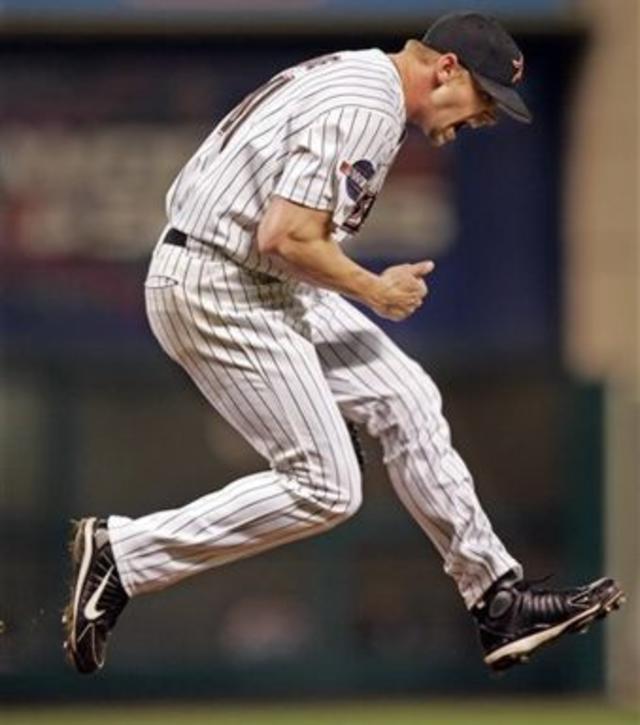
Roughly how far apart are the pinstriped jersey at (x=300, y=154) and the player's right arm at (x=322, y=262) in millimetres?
47

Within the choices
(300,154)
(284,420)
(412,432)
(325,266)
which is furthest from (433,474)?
(300,154)

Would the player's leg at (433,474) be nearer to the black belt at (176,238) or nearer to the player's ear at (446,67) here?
the black belt at (176,238)

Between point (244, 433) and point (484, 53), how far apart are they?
1330 mm

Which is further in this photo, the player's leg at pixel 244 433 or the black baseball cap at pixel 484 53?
the player's leg at pixel 244 433

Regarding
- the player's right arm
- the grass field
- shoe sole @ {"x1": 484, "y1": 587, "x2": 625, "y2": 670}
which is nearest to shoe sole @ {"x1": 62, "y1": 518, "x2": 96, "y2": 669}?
the player's right arm

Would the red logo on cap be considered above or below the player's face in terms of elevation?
above

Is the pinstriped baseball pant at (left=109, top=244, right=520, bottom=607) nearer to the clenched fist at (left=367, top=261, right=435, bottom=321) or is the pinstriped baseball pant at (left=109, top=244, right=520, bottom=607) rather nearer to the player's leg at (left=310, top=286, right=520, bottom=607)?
the player's leg at (left=310, top=286, right=520, bottom=607)

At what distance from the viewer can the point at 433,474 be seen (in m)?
9.77

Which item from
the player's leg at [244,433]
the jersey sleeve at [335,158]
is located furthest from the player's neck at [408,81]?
the player's leg at [244,433]

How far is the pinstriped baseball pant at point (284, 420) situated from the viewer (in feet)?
31.1

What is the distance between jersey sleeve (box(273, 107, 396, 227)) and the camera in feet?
29.8

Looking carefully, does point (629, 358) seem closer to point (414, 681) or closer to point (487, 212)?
point (487, 212)

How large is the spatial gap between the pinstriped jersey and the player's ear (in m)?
0.12

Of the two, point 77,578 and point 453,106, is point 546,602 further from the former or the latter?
point 453,106
